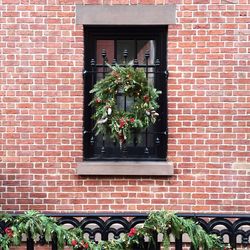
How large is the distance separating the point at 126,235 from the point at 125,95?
225cm

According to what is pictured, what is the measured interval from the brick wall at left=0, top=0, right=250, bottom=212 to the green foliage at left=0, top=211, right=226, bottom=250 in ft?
6.41

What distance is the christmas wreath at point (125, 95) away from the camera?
587cm

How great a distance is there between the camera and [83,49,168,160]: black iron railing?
6.17 m

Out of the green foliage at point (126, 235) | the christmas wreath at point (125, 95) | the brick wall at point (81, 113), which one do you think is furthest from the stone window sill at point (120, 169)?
the green foliage at point (126, 235)

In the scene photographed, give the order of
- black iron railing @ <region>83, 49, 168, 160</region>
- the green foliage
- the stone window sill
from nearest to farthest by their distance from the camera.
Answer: the green foliage < the stone window sill < black iron railing @ <region>83, 49, 168, 160</region>

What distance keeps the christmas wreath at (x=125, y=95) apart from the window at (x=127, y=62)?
23 centimetres

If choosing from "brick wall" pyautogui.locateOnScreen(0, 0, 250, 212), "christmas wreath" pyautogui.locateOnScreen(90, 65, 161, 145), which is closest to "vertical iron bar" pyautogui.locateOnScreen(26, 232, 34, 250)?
"brick wall" pyautogui.locateOnScreen(0, 0, 250, 212)

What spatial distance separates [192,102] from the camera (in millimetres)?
6102

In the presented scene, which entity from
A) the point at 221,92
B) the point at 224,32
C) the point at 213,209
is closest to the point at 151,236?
the point at 213,209

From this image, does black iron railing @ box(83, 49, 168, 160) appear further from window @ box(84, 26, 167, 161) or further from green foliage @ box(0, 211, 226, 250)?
green foliage @ box(0, 211, 226, 250)

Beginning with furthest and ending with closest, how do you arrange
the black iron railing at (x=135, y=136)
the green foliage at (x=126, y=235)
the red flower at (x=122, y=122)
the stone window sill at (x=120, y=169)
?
the black iron railing at (x=135, y=136) → the stone window sill at (x=120, y=169) → the red flower at (x=122, y=122) → the green foliage at (x=126, y=235)

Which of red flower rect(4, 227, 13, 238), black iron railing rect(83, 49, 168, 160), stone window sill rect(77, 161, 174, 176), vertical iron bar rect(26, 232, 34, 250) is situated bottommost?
vertical iron bar rect(26, 232, 34, 250)

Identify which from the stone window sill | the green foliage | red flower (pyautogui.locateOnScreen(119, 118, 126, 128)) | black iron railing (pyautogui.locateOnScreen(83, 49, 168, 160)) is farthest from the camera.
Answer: black iron railing (pyautogui.locateOnScreen(83, 49, 168, 160))

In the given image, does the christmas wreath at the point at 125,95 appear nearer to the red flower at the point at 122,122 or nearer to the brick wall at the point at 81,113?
the red flower at the point at 122,122
